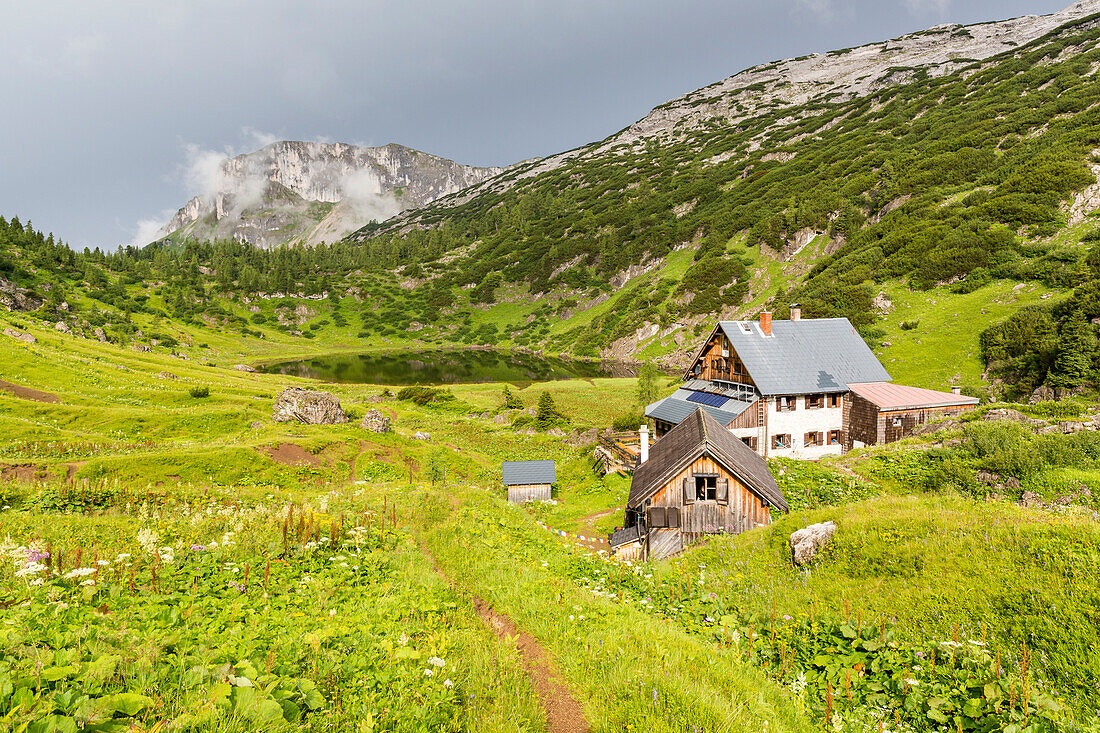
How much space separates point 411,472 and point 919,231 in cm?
9024

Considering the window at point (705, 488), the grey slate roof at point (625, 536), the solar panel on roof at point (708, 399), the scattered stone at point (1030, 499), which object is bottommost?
the grey slate roof at point (625, 536)

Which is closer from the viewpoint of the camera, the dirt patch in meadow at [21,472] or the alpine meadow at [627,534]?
the alpine meadow at [627,534]

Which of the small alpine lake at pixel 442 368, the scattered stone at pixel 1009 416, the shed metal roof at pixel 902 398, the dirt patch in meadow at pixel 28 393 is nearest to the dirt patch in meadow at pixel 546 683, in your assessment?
the scattered stone at pixel 1009 416

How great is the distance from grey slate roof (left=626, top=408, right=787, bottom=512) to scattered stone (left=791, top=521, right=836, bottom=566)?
7.67 metres

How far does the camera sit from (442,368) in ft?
408

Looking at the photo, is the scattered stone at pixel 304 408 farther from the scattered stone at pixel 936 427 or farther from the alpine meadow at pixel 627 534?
the scattered stone at pixel 936 427

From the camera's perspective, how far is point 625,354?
4921 inches

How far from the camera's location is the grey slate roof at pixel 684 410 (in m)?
36.8

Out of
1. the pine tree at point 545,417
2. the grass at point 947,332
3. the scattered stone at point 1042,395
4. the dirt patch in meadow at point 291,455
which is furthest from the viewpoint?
the pine tree at point 545,417

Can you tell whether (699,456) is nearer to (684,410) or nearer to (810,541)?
(810,541)

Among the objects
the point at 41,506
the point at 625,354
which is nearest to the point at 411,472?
the point at 41,506

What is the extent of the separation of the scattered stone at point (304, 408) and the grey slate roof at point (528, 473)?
18081 millimetres

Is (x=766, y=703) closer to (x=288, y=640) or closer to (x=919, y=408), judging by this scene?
(x=288, y=640)

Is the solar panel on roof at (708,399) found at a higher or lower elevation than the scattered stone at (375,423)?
higher
